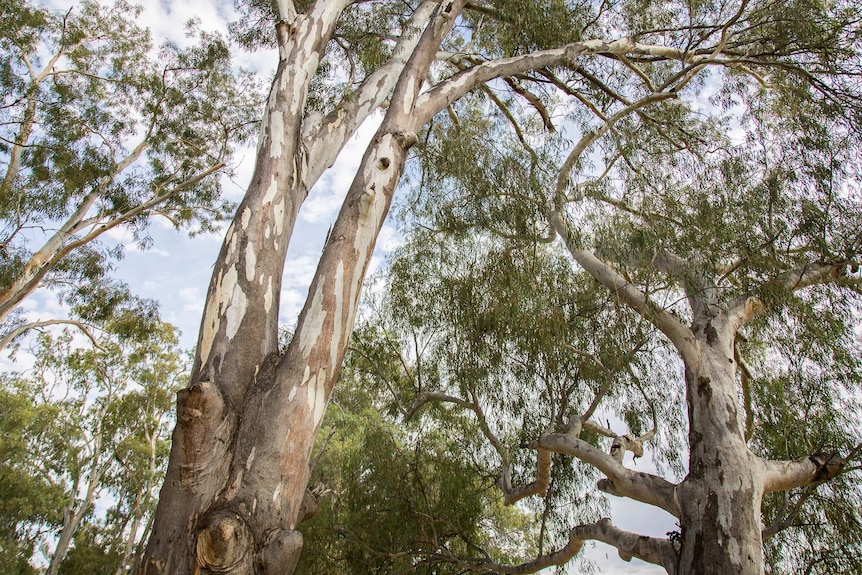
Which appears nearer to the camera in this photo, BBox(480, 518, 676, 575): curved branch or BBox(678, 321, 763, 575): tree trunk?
BBox(678, 321, 763, 575): tree trunk

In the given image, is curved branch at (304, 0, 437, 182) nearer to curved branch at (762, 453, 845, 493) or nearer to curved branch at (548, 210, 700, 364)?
curved branch at (548, 210, 700, 364)

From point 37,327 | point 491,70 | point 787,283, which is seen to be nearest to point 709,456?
point 787,283

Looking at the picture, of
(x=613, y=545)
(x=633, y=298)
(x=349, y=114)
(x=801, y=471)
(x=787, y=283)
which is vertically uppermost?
(x=787, y=283)

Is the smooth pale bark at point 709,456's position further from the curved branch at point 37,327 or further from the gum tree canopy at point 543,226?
the curved branch at point 37,327

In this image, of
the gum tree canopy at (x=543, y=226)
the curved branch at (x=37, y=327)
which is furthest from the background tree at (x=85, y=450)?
the gum tree canopy at (x=543, y=226)

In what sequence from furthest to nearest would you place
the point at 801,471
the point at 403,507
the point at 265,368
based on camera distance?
the point at 403,507
the point at 801,471
the point at 265,368

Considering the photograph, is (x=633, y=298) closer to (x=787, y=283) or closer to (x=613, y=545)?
(x=787, y=283)

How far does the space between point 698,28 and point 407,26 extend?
10.1 ft

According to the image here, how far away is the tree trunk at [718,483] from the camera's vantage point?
3695 mm

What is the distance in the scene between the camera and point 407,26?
4336 millimetres

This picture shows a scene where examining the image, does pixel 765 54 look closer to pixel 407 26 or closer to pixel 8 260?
pixel 407 26

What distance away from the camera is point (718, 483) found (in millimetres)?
3994

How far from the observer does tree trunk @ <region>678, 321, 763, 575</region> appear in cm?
370

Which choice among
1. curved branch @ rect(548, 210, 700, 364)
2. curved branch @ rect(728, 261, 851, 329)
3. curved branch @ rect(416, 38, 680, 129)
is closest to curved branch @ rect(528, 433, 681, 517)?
curved branch @ rect(548, 210, 700, 364)
